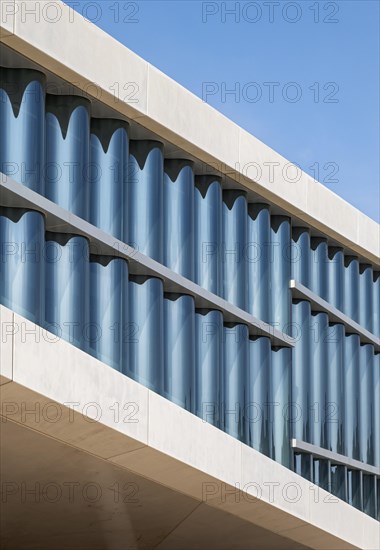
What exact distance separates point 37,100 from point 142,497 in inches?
212

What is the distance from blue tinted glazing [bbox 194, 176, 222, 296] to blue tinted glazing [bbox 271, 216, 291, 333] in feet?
6.50

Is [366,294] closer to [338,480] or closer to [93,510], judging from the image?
[338,480]

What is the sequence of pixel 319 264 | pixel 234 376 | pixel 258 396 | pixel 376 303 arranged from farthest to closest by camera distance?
pixel 376 303 → pixel 319 264 → pixel 258 396 → pixel 234 376

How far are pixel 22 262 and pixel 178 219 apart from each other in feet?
11.7

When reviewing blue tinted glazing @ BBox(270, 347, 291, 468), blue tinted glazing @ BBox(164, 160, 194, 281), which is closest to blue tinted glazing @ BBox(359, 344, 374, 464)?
blue tinted glazing @ BBox(270, 347, 291, 468)

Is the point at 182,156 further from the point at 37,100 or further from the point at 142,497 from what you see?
the point at 142,497

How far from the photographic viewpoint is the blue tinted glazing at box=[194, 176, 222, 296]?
17828 millimetres

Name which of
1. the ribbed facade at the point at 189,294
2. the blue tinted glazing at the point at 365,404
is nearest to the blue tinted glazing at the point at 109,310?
the ribbed facade at the point at 189,294

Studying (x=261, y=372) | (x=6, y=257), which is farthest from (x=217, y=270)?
(x=6, y=257)

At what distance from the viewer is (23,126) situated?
47.5 feet

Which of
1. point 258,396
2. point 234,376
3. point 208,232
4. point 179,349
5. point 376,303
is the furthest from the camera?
point 376,303

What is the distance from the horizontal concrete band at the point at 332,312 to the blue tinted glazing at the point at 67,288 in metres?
6.05

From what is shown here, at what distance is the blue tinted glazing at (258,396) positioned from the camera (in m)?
18.7

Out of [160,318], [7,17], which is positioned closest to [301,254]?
[160,318]
